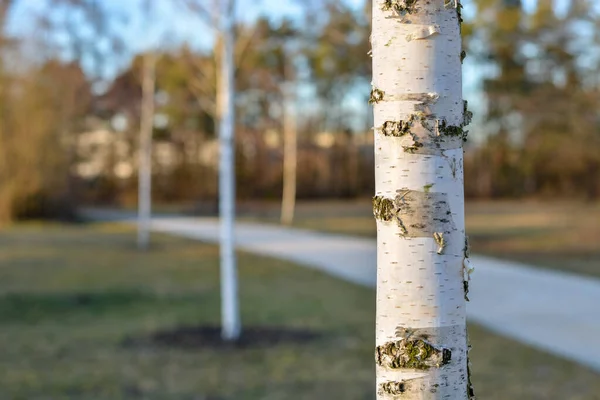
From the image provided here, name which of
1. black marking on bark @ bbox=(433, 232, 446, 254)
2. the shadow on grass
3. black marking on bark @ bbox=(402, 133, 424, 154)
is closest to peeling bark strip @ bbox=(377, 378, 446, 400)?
black marking on bark @ bbox=(433, 232, 446, 254)

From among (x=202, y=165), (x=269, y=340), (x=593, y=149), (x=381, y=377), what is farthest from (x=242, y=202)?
(x=381, y=377)

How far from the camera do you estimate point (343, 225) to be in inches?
1038

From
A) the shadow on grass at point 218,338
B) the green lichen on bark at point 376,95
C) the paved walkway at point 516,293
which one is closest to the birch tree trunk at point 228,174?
the shadow on grass at point 218,338

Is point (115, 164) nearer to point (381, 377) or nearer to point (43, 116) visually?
point (43, 116)

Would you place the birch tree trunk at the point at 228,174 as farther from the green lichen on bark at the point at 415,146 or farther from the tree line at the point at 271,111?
the green lichen on bark at the point at 415,146

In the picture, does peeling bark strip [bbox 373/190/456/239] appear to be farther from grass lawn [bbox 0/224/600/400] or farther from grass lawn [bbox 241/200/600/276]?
grass lawn [bbox 241/200/600/276]

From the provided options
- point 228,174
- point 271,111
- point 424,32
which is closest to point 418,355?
point 424,32

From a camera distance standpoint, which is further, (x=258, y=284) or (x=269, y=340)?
(x=258, y=284)

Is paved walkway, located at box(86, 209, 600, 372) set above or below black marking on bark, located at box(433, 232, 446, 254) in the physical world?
below

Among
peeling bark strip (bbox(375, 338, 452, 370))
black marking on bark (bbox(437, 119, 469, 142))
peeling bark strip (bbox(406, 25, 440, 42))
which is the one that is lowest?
peeling bark strip (bbox(375, 338, 452, 370))

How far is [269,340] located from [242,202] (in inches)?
1240

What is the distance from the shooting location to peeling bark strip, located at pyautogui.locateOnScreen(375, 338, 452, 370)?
1.83 m

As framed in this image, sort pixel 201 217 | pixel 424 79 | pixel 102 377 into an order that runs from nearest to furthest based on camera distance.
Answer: pixel 424 79, pixel 102 377, pixel 201 217

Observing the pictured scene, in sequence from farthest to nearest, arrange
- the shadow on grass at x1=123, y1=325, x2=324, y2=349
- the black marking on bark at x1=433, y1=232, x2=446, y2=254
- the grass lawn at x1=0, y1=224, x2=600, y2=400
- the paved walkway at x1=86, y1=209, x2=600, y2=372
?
1. the paved walkway at x1=86, y1=209, x2=600, y2=372
2. the shadow on grass at x1=123, y1=325, x2=324, y2=349
3. the grass lawn at x1=0, y1=224, x2=600, y2=400
4. the black marking on bark at x1=433, y1=232, x2=446, y2=254
